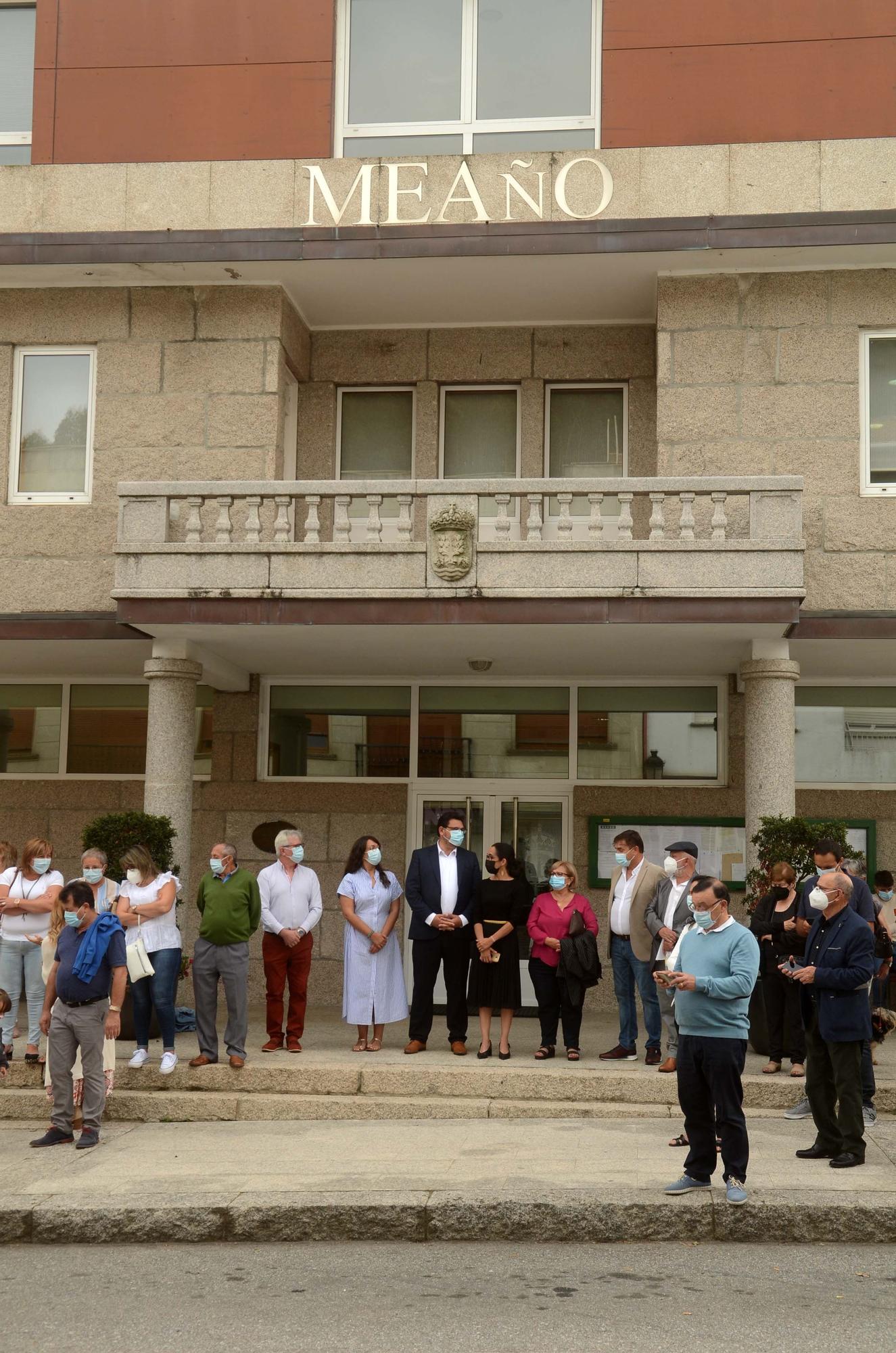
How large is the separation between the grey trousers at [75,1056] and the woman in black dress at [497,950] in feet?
9.96

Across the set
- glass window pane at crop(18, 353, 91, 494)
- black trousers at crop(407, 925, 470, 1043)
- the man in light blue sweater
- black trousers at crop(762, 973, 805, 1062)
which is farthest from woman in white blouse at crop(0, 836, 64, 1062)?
black trousers at crop(762, 973, 805, 1062)

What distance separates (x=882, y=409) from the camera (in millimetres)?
13102

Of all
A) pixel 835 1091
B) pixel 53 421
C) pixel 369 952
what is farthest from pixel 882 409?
pixel 53 421

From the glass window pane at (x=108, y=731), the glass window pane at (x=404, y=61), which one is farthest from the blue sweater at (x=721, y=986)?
the glass window pane at (x=404, y=61)

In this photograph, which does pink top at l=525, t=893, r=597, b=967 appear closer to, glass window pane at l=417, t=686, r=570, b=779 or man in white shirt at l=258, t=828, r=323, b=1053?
man in white shirt at l=258, t=828, r=323, b=1053

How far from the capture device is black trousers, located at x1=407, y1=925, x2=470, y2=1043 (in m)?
11.1

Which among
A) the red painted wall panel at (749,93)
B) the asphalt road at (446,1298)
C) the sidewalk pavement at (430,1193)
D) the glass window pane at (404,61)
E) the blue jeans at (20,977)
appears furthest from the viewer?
the glass window pane at (404,61)

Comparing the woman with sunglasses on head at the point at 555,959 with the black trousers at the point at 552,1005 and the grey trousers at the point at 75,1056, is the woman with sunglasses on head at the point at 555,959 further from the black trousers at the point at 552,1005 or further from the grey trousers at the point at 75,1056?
the grey trousers at the point at 75,1056

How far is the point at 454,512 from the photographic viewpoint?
11703 mm

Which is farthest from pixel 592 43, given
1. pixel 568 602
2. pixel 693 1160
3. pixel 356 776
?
pixel 693 1160

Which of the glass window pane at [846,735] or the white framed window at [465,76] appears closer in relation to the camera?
the white framed window at [465,76]

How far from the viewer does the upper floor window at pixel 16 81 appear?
47.2ft

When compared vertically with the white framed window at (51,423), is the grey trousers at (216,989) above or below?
below

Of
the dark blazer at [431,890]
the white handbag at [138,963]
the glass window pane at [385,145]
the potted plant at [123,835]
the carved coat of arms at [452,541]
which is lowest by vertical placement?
the white handbag at [138,963]
